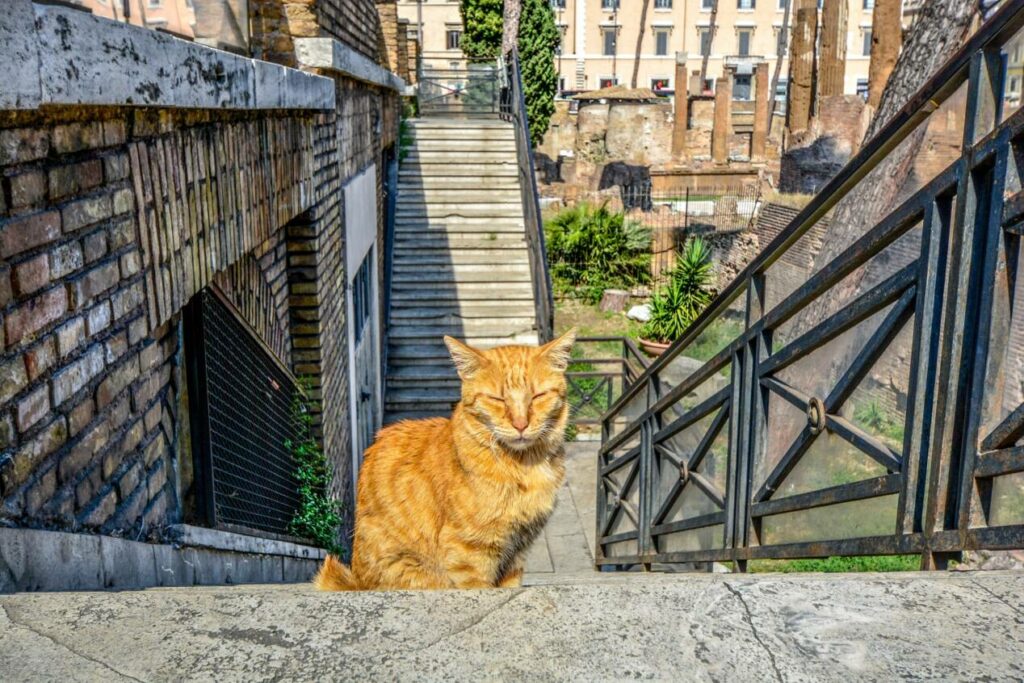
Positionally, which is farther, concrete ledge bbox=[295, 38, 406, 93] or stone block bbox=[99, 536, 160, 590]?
concrete ledge bbox=[295, 38, 406, 93]

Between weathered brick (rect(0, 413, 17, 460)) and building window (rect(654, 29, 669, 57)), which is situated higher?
building window (rect(654, 29, 669, 57))

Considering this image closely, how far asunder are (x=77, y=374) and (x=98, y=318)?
18cm

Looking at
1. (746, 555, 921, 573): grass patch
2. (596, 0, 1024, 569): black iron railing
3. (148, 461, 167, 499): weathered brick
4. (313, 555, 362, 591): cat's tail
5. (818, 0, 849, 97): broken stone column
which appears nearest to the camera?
(596, 0, 1024, 569): black iron railing

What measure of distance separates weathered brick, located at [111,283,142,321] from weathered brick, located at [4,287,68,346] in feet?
0.93

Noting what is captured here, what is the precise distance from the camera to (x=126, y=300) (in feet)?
7.97

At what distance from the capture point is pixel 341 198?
629 centimetres

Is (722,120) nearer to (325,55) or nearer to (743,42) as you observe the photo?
(743,42)

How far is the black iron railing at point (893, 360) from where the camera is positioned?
2.01 m

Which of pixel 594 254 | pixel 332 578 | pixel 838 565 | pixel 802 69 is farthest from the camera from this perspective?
pixel 802 69

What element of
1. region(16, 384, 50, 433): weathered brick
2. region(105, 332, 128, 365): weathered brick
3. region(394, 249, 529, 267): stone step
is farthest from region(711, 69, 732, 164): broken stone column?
region(16, 384, 50, 433): weathered brick

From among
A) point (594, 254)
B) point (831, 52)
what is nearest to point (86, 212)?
point (594, 254)

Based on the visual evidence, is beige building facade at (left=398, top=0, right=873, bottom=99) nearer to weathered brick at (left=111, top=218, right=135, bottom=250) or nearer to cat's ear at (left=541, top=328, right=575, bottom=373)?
cat's ear at (left=541, top=328, right=575, bottom=373)

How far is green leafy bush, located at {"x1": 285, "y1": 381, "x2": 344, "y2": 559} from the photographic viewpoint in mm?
4941

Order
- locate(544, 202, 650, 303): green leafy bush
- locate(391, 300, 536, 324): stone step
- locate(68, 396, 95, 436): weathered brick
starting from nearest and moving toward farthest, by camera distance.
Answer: locate(68, 396, 95, 436): weathered brick, locate(391, 300, 536, 324): stone step, locate(544, 202, 650, 303): green leafy bush
